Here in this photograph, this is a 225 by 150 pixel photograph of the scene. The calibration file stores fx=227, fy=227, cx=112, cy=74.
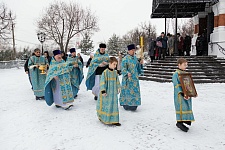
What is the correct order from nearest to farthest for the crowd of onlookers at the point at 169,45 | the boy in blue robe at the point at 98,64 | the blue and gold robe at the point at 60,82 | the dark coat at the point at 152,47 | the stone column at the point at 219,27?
the blue and gold robe at the point at 60,82, the boy in blue robe at the point at 98,64, the stone column at the point at 219,27, the crowd of onlookers at the point at 169,45, the dark coat at the point at 152,47

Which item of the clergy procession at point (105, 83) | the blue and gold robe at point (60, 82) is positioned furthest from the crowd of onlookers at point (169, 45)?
the blue and gold robe at point (60, 82)

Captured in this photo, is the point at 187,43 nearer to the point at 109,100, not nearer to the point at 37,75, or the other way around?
the point at 37,75

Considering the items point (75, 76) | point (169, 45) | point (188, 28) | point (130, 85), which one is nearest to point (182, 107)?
point (130, 85)

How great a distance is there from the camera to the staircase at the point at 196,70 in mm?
11391

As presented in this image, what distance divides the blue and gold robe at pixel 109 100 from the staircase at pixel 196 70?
6.92 meters

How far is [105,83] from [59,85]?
1919 mm

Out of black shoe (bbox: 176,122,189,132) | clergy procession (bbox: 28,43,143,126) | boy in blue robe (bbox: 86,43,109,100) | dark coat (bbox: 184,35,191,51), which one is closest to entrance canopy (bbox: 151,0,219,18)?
dark coat (bbox: 184,35,191,51)

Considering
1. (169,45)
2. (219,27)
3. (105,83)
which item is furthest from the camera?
(169,45)

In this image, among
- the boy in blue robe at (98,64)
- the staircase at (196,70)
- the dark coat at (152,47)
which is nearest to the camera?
the boy in blue robe at (98,64)

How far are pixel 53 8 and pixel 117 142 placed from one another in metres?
33.6

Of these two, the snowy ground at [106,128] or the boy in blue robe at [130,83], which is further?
the boy in blue robe at [130,83]

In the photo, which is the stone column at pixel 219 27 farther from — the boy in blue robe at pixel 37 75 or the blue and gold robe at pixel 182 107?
the boy in blue robe at pixel 37 75

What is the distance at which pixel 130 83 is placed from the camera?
616 cm

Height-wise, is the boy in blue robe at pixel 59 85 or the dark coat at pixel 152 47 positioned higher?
the dark coat at pixel 152 47
